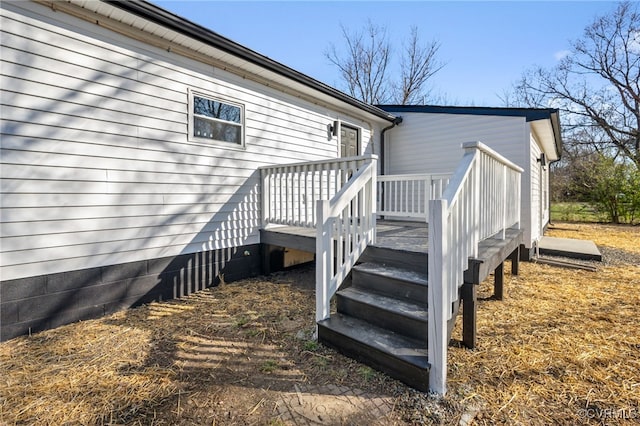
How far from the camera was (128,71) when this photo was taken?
349cm

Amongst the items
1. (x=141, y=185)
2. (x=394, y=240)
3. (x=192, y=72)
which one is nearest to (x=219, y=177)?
(x=141, y=185)

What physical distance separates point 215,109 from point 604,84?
2271cm

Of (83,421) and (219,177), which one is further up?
(219,177)

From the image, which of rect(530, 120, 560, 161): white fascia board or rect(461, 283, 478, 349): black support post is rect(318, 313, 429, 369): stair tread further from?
rect(530, 120, 560, 161): white fascia board

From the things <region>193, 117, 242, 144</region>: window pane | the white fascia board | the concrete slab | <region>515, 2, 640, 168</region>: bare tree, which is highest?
<region>515, 2, 640, 168</region>: bare tree

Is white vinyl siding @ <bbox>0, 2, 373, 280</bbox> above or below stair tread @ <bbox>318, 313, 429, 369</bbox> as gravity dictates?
above

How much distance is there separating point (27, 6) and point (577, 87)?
78.7 ft

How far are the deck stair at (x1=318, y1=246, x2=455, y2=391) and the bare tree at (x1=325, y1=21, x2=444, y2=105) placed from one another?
16.5 metres

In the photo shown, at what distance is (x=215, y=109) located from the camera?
4.43 meters

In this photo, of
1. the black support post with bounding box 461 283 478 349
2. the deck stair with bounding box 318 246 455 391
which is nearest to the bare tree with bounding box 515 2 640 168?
the black support post with bounding box 461 283 478 349

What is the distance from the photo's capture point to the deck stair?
211cm

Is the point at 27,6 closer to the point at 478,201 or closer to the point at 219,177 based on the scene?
the point at 219,177

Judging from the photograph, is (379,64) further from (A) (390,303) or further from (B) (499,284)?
(A) (390,303)

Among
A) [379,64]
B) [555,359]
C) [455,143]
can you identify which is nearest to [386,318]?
[555,359]
